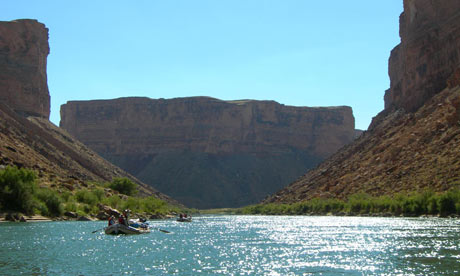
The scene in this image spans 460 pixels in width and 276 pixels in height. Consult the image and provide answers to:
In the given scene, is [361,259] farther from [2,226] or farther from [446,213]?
[446,213]

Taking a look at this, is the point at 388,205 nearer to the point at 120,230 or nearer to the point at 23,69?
the point at 120,230

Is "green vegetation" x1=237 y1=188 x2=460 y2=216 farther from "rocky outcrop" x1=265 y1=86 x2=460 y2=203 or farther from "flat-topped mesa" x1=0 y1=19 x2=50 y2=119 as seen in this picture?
"flat-topped mesa" x1=0 y1=19 x2=50 y2=119

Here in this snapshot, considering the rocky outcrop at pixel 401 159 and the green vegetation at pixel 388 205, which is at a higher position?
the rocky outcrop at pixel 401 159

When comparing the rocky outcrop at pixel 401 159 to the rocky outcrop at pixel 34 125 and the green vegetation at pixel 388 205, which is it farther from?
the rocky outcrop at pixel 34 125

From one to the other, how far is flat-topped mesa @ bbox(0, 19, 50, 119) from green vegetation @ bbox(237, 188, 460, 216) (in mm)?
52763

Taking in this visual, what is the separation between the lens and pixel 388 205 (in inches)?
2911

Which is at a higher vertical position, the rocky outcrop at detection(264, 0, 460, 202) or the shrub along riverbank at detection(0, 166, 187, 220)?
the rocky outcrop at detection(264, 0, 460, 202)

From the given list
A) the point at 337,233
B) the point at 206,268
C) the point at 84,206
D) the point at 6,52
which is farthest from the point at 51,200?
the point at 6,52

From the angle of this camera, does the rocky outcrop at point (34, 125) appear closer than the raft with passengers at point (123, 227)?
No

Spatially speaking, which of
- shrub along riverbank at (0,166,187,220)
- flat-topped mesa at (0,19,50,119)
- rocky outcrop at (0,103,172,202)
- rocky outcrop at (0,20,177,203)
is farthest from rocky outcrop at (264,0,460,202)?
flat-topped mesa at (0,19,50,119)

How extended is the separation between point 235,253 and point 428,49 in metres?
75.2

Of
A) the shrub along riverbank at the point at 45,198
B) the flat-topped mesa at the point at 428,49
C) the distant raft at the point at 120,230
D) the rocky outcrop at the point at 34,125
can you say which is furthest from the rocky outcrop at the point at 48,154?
the flat-topped mesa at the point at 428,49

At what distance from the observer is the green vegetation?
64062mm

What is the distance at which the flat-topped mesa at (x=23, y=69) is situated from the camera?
116m
